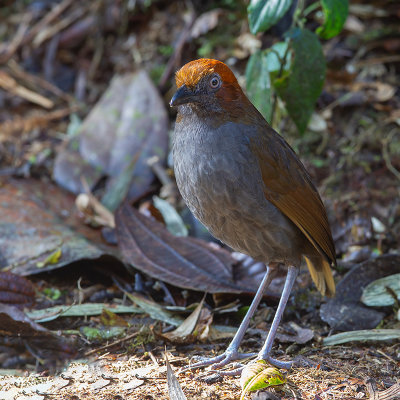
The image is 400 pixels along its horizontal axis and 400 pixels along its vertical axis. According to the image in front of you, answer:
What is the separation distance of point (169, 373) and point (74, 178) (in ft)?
10.1

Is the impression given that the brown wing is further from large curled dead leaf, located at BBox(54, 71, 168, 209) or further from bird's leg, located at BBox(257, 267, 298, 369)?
large curled dead leaf, located at BBox(54, 71, 168, 209)

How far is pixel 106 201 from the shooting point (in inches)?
204

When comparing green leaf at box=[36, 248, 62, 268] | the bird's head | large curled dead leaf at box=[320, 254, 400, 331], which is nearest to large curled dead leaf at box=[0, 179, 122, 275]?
green leaf at box=[36, 248, 62, 268]

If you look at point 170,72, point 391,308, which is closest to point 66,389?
point 391,308

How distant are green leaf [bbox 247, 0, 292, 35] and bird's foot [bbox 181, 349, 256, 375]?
205cm

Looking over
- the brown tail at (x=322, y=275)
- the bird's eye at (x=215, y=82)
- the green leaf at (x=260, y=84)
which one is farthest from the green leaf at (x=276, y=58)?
the brown tail at (x=322, y=275)

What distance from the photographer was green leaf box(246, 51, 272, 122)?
3.88m

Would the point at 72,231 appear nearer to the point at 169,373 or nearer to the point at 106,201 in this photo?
the point at 106,201

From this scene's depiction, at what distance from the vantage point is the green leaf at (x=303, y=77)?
3.91m

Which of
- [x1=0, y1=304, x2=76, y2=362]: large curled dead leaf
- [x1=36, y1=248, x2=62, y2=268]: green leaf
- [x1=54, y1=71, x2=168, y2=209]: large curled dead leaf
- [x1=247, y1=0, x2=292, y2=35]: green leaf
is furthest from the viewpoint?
[x1=54, y1=71, x2=168, y2=209]: large curled dead leaf

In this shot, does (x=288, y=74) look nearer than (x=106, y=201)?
Yes

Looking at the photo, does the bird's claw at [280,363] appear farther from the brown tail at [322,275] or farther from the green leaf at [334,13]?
the green leaf at [334,13]

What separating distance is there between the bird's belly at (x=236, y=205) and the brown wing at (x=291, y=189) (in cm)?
6

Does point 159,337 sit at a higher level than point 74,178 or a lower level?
lower
